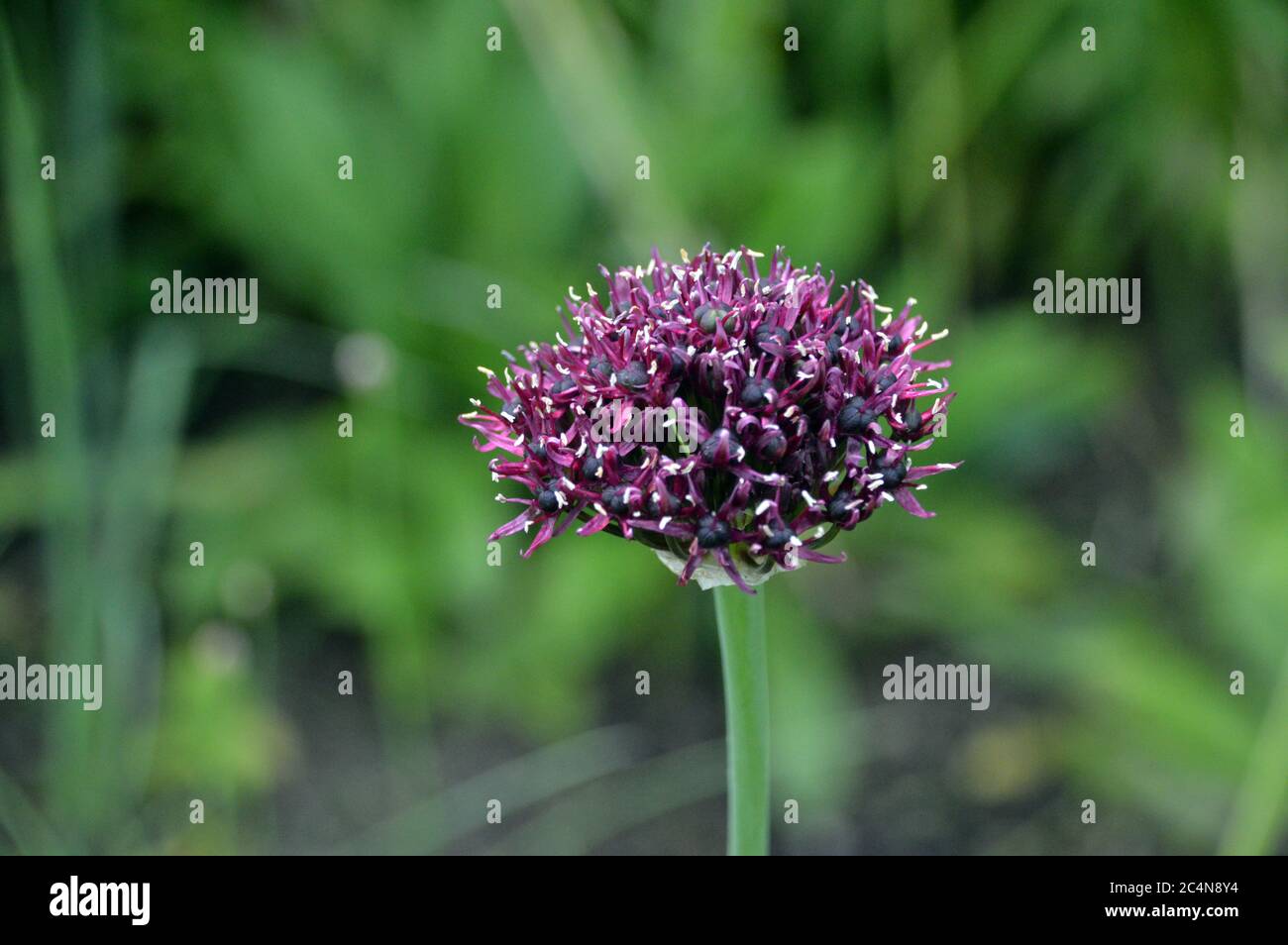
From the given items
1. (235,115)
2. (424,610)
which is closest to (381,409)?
(424,610)

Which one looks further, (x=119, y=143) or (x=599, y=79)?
(x=119, y=143)

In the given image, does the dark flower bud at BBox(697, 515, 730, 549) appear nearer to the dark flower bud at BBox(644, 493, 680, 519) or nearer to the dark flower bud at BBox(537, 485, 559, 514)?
the dark flower bud at BBox(644, 493, 680, 519)

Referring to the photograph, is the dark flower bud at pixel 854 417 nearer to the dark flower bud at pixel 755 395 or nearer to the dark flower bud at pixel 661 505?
the dark flower bud at pixel 755 395

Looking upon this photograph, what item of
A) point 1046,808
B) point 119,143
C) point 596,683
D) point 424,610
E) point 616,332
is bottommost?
point 1046,808

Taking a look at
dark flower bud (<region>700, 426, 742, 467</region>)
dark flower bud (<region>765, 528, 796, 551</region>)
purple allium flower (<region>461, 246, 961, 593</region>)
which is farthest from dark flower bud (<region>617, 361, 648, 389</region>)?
dark flower bud (<region>765, 528, 796, 551</region>)
